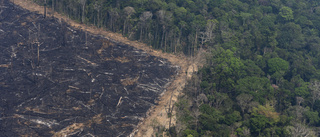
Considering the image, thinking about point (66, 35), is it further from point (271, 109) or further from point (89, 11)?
point (271, 109)

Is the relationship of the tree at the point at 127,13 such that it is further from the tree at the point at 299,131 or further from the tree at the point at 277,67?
the tree at the point at 299,131

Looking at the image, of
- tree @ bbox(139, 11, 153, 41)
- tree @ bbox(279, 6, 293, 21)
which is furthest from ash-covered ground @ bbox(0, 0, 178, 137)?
tree @ bbox(279, 6, 293, 21)

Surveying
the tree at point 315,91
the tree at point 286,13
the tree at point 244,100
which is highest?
the tree at point 286,13

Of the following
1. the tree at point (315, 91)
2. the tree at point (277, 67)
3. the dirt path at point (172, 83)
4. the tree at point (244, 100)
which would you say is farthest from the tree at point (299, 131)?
the dirt path at point (172, 83)

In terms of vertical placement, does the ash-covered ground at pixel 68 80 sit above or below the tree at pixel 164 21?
below

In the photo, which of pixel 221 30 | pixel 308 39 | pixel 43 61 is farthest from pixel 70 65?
pixel 308 39

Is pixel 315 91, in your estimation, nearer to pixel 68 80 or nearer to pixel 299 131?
pixel 299 131

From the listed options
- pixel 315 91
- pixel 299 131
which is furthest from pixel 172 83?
pixel 315 91
